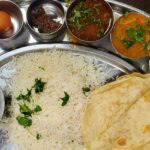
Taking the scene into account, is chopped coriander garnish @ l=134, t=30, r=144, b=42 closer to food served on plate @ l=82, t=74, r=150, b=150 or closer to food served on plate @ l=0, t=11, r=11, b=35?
food served on plate @ l=82, t=74, r=150, b=150

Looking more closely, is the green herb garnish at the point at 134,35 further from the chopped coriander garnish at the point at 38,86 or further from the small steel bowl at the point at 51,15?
the chopped coriander garnish at the point at 38,86

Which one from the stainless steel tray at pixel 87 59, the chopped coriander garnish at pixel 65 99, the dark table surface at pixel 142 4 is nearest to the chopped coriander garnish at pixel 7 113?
the stainless steel tray at pixel 87 59

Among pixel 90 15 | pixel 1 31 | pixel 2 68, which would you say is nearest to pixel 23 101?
pixel 2 68

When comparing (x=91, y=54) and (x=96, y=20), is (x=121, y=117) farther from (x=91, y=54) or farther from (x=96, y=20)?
(x=96, y=20)

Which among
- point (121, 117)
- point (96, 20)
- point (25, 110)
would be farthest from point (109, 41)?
point (25, 110)

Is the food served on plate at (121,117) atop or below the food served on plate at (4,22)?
below

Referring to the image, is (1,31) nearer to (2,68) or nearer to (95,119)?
(2,68)

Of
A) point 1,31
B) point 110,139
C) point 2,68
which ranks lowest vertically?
point 110,139
